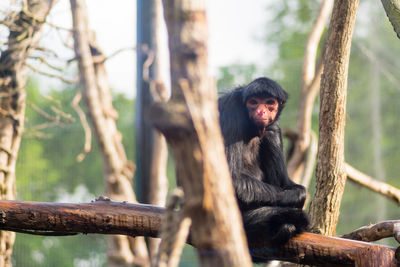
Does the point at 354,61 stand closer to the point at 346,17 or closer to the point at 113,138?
the point at 113,138

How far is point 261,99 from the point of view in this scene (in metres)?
4.17

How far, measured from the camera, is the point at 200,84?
1.50 metres

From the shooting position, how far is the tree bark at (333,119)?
3652 millimetres

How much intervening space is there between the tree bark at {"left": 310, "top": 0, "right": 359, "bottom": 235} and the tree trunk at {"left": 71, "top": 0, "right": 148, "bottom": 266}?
2429 millimetres

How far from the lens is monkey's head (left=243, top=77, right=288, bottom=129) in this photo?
4123 millimetres

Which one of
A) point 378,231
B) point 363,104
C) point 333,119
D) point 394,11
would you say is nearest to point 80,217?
point 333,119

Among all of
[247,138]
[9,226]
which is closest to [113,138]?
[247,138]

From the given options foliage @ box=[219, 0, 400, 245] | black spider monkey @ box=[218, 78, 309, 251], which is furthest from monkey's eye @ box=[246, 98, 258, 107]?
foliage @ box=[219, 0, 400, 245]

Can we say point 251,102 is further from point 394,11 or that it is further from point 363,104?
point 363,104

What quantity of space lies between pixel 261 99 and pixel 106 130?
7.32 feet

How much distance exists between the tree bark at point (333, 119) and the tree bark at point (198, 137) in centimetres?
239

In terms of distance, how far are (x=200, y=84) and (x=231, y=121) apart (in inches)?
104

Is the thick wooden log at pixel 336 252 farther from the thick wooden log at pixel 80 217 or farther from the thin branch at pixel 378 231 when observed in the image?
the thick wooden log at pixel 80 217

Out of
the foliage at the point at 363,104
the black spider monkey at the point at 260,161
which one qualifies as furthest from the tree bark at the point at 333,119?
the foliage at the point at 363,104
